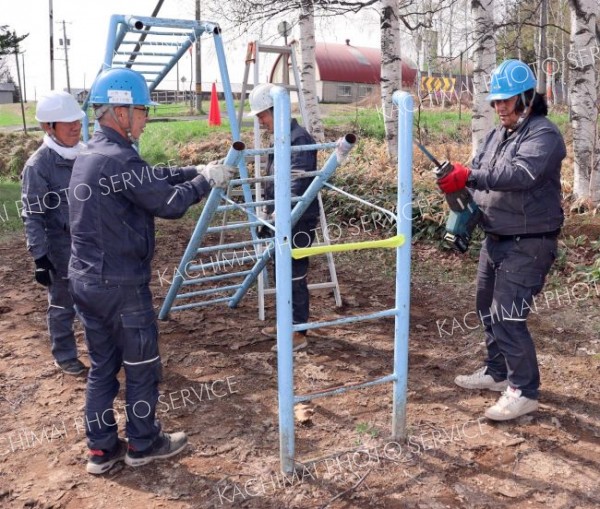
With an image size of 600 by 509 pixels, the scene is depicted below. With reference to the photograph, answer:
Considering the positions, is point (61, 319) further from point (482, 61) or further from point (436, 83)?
point (436, 83)

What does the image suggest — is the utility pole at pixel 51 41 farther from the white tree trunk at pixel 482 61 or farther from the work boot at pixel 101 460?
the work boot at pixel 101 460

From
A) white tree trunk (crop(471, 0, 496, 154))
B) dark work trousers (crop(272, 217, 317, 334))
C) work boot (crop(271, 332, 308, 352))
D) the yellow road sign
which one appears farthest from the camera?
the yellow road sign

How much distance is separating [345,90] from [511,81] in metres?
36.2

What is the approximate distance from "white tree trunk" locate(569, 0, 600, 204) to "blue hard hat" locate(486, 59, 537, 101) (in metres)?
4.15

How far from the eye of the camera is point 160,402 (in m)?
3.89

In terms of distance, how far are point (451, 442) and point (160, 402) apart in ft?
6.00

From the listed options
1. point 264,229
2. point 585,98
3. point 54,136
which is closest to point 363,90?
point 585,98

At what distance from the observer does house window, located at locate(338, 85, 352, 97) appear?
38.0 meters

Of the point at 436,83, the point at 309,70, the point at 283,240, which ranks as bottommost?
the point at 283,240

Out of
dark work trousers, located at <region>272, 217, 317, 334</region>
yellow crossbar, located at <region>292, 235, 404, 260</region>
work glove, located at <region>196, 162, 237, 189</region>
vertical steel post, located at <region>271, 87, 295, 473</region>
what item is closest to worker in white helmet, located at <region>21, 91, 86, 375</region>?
work glove, located at <region>196, 162, 237, 189</region>

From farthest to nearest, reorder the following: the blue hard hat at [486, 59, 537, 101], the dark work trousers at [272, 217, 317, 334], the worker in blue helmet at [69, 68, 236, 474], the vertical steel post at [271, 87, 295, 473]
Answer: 1. the dark work trousers at [272, 217, 317, 334]
2. the blue hard hat at [486, 59, 537, 101]
3. the worker in blue helmet at [69, 68, 236, 474]
4. the vertical steel post at [271, 87, 295, 473]

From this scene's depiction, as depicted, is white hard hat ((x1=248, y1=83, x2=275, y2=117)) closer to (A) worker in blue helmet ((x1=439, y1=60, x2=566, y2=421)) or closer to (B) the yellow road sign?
(A) worker in blue helmet ((x1=439, y1=60, x2=566, y2=421))

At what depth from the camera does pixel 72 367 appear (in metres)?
4.30

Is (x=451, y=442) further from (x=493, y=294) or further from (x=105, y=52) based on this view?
(x=105, y=52)
